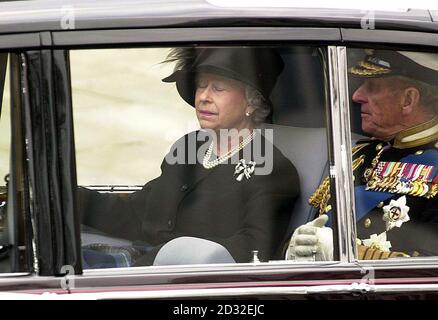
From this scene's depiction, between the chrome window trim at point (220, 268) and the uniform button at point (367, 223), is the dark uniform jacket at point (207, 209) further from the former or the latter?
the uniform button at point (367, 223)

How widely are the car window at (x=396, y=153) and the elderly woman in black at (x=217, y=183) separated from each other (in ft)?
0.78

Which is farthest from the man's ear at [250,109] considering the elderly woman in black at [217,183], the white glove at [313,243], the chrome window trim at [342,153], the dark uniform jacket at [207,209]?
the white glove at [313,243]

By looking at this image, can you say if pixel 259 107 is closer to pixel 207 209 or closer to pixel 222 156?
pixel 222 156

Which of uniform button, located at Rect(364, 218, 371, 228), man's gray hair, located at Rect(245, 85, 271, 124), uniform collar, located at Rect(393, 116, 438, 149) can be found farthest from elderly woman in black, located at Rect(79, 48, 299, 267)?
uniform collar, located at Rect(393, 116, 438, 149)

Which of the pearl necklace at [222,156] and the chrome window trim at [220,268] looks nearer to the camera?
the chrome window trim at [220,268]

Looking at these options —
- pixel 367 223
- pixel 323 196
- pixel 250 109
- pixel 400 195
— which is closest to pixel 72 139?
pixel 250 109

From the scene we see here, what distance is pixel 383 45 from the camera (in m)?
3.74

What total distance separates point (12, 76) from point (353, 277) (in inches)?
44.4

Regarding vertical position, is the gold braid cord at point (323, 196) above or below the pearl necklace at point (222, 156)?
below

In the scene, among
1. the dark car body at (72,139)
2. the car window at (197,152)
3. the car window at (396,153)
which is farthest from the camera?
the car window at (396,153)

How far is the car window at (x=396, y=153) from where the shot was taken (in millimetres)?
3809

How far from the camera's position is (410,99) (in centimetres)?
388

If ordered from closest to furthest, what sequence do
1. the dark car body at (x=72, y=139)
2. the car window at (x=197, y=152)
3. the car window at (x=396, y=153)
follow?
the dark car body at (x=72, y=139) → the car window at (x=197, y=152) → the car window at (x=396, y=153)

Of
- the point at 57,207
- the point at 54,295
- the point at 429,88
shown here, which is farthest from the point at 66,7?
the point at 429,88
